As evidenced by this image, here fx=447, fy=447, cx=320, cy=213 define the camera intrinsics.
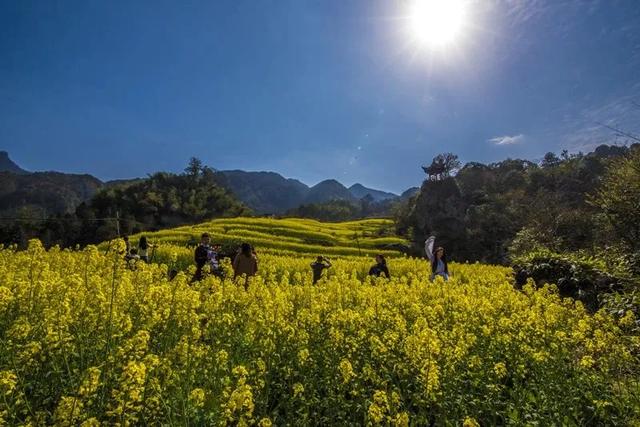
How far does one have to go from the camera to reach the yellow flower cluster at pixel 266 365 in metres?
4.23

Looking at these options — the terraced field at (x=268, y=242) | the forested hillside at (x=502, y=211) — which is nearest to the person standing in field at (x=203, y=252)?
the terraced field at (x=268, y=242)

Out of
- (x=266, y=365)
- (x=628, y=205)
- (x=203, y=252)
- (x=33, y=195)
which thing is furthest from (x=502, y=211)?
(x=33, y=195)

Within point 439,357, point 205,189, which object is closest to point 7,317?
point 439,357

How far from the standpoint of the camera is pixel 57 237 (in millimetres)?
60875

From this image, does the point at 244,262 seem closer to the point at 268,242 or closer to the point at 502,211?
the point at 268,242

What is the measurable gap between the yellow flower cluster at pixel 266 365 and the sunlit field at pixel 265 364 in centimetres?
3

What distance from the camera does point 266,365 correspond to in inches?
237

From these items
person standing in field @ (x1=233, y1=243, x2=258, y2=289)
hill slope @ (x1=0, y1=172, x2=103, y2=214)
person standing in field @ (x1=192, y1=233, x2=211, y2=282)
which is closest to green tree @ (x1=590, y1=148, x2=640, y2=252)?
person standing in field @ (x1=233, y1=243, x2=258, y2=289)

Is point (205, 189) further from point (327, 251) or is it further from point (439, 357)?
point (439, 357)

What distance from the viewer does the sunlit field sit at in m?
4.23

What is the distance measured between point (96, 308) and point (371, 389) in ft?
12.7

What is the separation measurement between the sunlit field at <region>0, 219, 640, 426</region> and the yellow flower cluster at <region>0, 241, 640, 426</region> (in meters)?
0.03

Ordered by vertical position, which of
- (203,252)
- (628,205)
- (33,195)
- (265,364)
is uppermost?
(33,195)

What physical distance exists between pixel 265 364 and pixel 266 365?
1.05 ft
